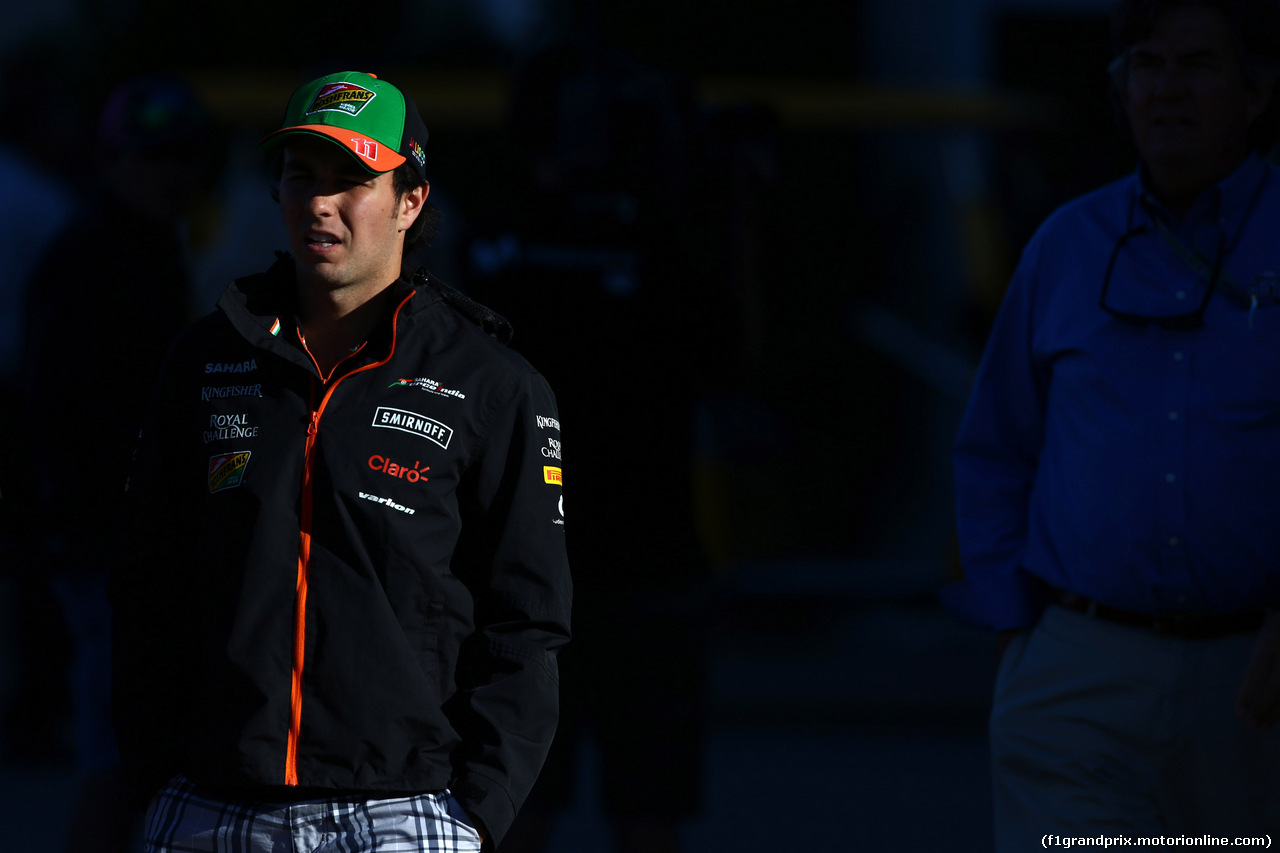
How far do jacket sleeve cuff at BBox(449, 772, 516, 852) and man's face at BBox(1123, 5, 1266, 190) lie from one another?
1673 millimetres

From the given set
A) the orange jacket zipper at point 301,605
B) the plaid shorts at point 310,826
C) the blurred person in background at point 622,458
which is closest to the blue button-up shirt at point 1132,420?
the blurred person in background at point 622,458

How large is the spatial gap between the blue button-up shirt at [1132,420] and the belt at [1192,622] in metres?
0.02

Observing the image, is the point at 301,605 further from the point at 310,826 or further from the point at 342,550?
the point at 310,826

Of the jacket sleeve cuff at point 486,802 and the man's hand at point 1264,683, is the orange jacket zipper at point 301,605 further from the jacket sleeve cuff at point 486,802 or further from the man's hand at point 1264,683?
the man's hand at point 1264,683

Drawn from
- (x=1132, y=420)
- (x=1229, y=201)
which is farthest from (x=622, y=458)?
(x=1229, y=201)

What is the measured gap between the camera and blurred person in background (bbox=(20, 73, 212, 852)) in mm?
3670

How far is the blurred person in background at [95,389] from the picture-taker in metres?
3.67

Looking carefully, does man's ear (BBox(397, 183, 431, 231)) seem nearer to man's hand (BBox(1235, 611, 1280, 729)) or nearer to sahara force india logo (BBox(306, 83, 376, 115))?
sahara force india logo (BBox(306, 83, 376, 115))

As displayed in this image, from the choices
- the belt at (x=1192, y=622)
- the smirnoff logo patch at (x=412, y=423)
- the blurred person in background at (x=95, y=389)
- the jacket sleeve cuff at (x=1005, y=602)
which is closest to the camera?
the smirnoff logo patch at (x=412, y=423)

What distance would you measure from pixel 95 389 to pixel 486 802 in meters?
1.98

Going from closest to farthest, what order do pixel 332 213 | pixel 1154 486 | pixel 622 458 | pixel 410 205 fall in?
pixel 332 213 → pixel 410 205 → pixel 1154 486 → pixel 622 458

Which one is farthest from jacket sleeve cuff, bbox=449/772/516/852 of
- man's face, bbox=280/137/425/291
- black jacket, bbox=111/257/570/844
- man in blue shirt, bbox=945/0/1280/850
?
man in blue shirt, bbox=945/0/1280/850

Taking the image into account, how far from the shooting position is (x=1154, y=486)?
2.80 metres

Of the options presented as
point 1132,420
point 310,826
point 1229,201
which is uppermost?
point 1229,201
